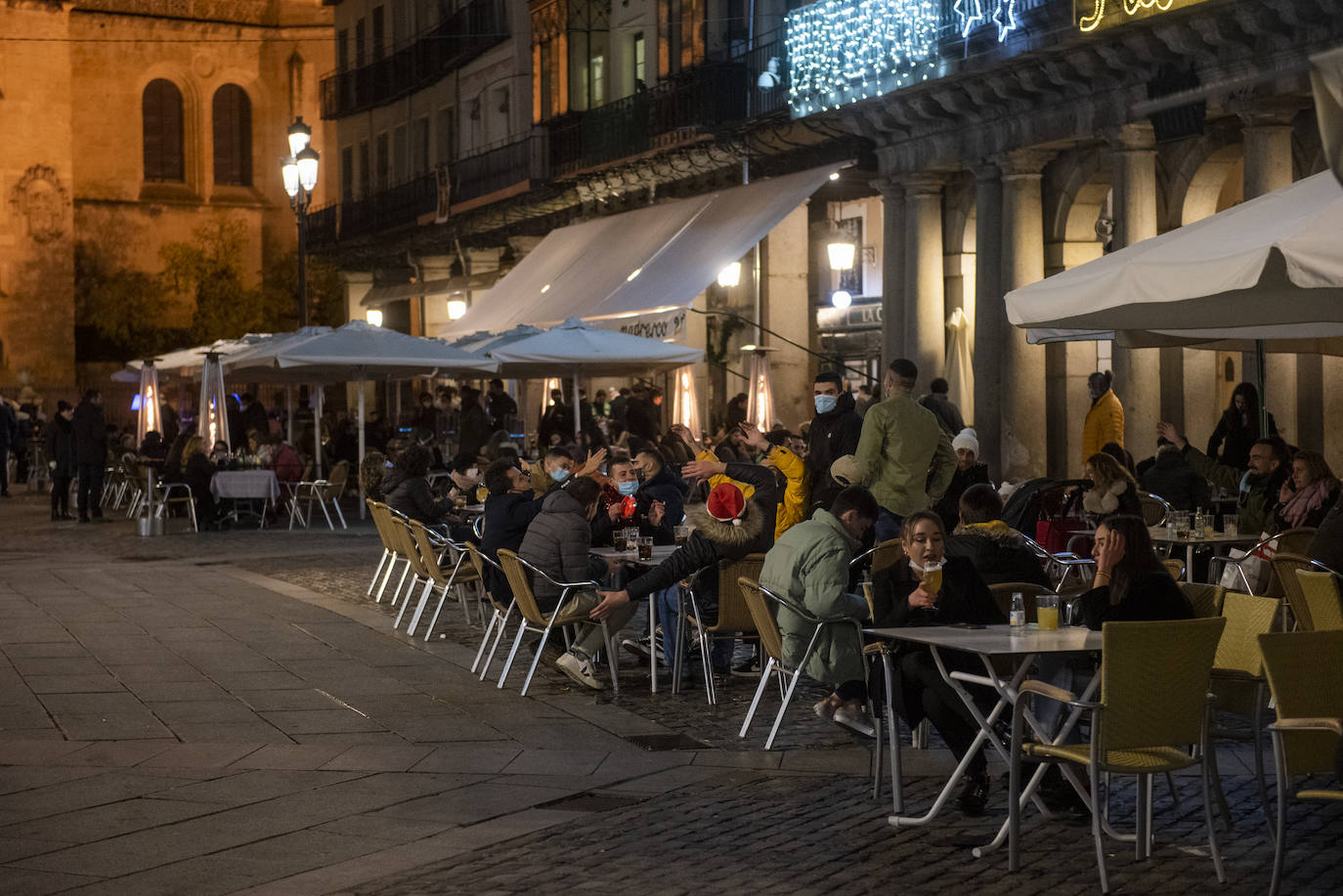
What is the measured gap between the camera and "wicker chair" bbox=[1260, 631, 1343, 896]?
595 centimetres

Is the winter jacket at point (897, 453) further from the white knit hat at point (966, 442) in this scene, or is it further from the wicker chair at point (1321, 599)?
the wicker chair at point (1321, 599)

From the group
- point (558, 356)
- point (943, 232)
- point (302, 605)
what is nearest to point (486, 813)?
point (302, 605)

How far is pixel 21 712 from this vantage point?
9.96 meters

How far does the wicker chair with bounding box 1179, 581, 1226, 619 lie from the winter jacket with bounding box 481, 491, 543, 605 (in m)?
4.77

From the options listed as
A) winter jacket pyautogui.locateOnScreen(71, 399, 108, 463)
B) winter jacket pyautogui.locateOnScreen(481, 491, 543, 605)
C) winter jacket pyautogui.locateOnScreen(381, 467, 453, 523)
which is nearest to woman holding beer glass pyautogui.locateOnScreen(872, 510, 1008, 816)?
winter jacket pyautogui.locateOnScreen(481, 491, 543, 605)

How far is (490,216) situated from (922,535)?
2797 centimetres

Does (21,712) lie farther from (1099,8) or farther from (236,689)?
(1099,8)

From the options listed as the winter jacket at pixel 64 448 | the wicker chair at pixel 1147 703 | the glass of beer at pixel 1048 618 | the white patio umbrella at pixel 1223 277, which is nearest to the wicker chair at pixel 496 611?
the white patio umbrella at pixel 1223 277

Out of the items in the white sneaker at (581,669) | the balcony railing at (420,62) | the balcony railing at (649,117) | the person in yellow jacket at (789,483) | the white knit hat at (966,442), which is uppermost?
the balcony railing at (420,62)

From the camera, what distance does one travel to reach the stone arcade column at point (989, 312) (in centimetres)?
2094

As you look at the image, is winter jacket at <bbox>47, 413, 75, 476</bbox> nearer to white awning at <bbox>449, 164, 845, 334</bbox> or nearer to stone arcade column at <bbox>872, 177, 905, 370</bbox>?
white awning at <bbox>449, 164, 845, 334</bbox>

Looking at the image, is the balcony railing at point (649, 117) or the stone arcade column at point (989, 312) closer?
the stone arcade column at point (989, 312)

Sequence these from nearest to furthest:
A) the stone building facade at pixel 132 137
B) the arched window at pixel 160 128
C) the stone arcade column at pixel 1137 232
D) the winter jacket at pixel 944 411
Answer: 1. the winter jacket at pixel 944 411
2. the stone arcade column at pixel 1137 232
3. the stone building facade at pixel 132 137
4. the arched window at pixel 160 128

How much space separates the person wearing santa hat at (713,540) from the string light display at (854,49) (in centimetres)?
1067
